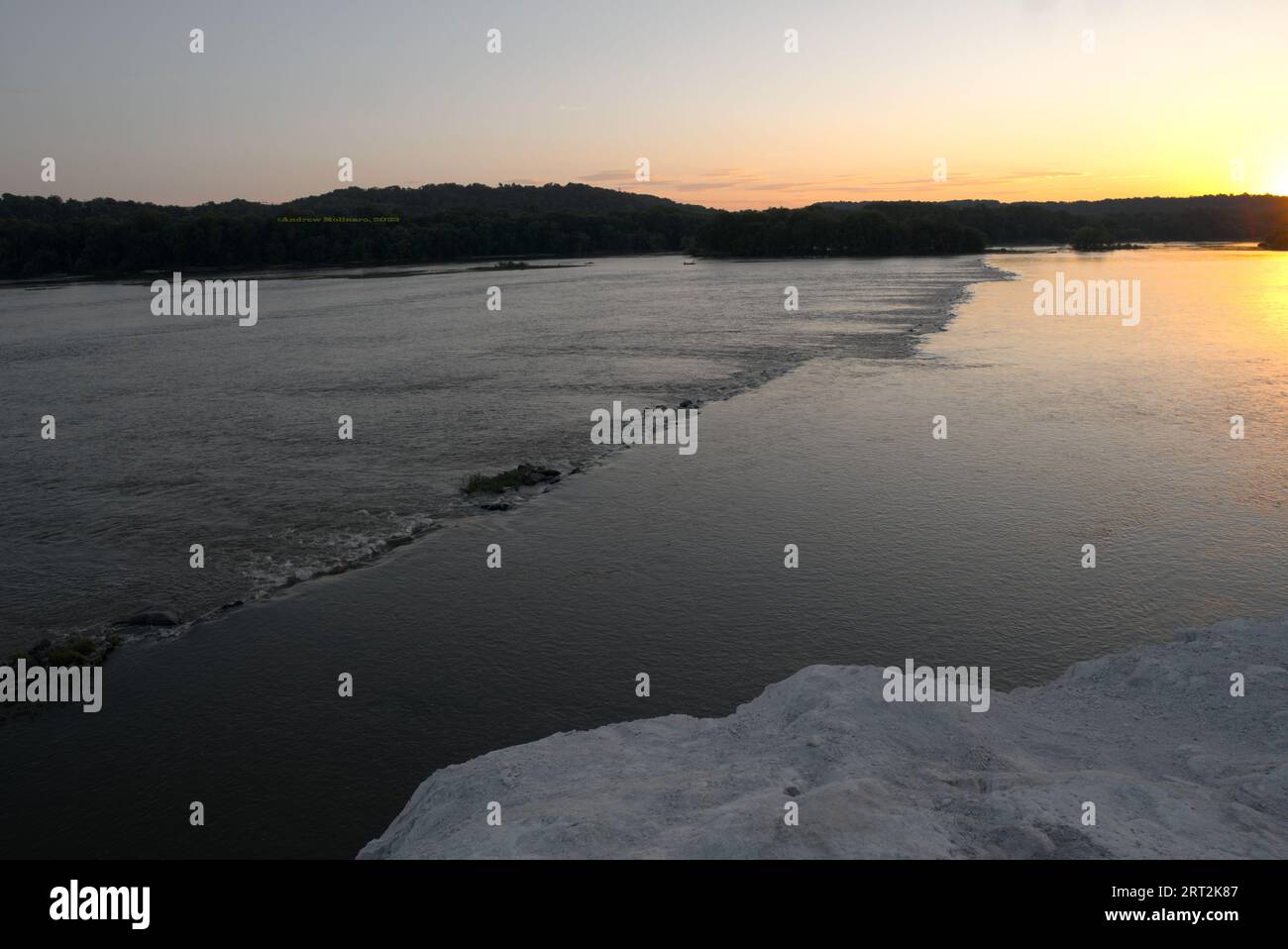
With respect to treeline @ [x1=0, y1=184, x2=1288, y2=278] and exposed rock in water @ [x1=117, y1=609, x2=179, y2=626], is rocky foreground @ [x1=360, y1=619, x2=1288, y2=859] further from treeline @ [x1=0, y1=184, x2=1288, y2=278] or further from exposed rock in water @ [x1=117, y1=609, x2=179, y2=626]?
treeline @ [x1=0, y1=184, x2=1288, y2=278]

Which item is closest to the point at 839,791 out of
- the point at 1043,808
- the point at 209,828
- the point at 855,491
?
the point at 1043,808

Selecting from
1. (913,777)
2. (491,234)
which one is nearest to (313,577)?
(913,777)

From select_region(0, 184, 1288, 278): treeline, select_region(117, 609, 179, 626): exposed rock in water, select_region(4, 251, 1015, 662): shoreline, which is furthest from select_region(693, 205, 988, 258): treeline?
select_region(117, 609, 179, 626): exposed rock in water

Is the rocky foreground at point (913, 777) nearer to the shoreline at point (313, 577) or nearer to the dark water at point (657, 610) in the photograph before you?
the dark water at point (657, 610)

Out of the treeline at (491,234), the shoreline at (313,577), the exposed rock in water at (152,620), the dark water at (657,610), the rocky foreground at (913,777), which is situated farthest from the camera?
the treeline at (491,234)

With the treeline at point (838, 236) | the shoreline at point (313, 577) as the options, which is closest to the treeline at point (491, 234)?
the treeline at point (838, 236)

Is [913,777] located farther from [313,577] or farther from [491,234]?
[491,234]
